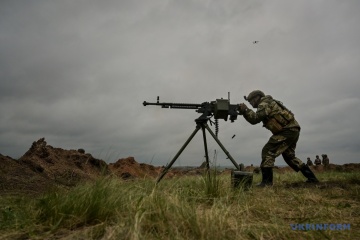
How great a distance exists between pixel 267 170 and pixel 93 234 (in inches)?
194

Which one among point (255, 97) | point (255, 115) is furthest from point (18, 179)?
point (255, 97)

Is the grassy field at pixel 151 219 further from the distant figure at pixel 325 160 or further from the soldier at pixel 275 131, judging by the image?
the distant figure at pixel 325 160

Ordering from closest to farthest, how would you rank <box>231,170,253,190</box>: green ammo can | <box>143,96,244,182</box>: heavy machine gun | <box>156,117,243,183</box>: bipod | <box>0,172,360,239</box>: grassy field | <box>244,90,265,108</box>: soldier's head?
<box>0,172,360,239</box>: grassy field → <box>231,170,253,190</box>: green ammo can → <box>156,117,243,183</box>: bipod → <box>143,96,244,182</box>: heavy machine gun → <box>244,90,265,108</box>: soldier's head

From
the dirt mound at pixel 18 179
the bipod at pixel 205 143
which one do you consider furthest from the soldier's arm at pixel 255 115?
the dirt mound at pixel 18 179

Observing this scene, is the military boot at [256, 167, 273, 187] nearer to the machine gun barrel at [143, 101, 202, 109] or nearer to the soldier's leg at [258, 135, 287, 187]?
the soldier's leg at [258, 135, 287, 187]

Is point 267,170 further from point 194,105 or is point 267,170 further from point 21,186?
point 21,186

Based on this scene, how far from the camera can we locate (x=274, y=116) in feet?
22.5

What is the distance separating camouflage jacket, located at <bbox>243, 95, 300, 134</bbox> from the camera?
676 centimetres

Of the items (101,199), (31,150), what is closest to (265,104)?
(101,199)

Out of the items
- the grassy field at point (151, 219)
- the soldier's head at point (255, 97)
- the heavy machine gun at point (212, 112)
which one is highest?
the soldier's head at point (255, 97)

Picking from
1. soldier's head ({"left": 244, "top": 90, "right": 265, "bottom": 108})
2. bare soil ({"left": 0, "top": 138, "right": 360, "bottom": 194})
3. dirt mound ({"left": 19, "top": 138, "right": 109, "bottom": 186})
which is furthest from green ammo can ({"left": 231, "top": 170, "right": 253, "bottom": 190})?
dirt mound ({"left": 19, "top": 138, "right": 109, "bottom": 186})

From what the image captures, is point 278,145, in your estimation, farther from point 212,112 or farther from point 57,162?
point 57,162

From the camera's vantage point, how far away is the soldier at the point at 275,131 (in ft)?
22.0

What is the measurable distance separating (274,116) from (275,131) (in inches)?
13.5
